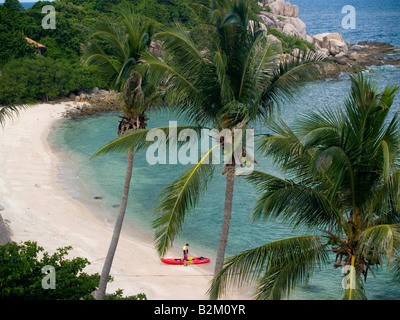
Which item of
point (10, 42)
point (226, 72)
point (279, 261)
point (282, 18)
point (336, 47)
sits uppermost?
point (282, 18)

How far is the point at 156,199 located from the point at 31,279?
69.1ft

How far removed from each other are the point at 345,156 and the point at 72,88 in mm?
51897

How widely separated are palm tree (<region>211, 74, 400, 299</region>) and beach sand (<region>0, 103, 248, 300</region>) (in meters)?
9.62

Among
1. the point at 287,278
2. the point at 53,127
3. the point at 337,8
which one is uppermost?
the point at 337,8

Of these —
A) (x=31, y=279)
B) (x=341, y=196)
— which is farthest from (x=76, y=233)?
(x=341, y=196)

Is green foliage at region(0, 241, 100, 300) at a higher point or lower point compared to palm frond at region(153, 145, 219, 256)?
lower

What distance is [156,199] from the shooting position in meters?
31.9

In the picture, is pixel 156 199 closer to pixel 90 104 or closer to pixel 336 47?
pixel 90 104

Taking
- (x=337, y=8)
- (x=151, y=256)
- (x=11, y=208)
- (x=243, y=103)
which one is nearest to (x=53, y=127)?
(x=11, y=208)

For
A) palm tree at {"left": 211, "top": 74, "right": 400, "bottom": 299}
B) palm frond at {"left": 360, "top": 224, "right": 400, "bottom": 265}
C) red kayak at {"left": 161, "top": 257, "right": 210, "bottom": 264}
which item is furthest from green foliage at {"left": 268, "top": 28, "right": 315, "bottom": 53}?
palm frond at {"left": 360, "top": 224, "right": 400, "bottom": 265}

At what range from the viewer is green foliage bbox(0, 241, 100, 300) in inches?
412

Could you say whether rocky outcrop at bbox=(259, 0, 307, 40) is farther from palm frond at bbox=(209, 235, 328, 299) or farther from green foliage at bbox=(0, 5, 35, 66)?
palm frond at bbox=(209, 235, 328, 299)
